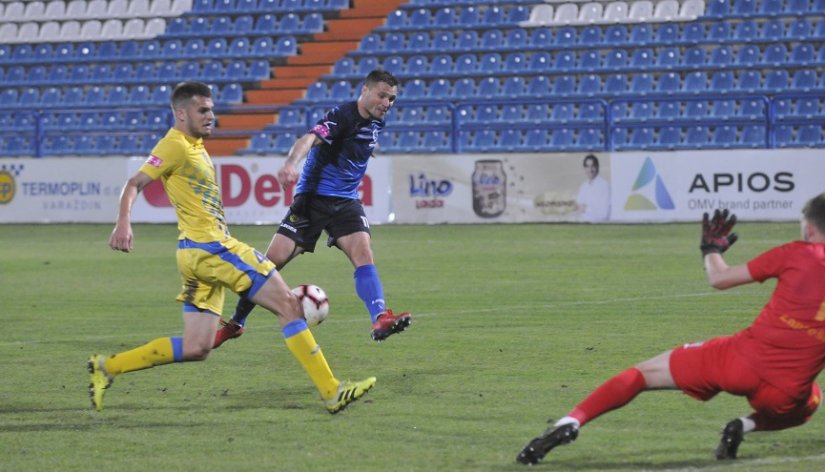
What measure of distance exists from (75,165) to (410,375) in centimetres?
1741

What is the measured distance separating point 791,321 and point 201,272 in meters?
3.23

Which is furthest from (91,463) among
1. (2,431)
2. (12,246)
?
(12,246)

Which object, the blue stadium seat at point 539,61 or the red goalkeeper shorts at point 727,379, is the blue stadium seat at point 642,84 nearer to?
the blue stadium seat at point 539,61

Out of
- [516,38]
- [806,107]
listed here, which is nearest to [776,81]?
[806,107]

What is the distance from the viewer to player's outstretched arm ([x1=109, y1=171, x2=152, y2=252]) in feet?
23.5

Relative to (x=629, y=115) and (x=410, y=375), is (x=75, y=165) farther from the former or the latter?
(x=410, y=375)

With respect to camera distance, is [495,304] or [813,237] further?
[495,304]

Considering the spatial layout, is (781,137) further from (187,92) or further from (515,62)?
(187,92)

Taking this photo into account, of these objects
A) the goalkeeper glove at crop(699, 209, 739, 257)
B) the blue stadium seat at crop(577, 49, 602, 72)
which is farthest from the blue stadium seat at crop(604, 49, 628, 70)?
the goalkeeper glove at crop(699, 209, 739, 257)

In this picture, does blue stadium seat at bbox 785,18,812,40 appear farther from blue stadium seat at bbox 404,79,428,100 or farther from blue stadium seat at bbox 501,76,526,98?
blue stadium seat at bbox 404,79,428,100

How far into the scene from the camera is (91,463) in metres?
6.45

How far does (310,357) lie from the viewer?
7.59m

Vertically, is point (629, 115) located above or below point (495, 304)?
above

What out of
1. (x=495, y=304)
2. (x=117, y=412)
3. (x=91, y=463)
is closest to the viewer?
(x=91, y=463)
